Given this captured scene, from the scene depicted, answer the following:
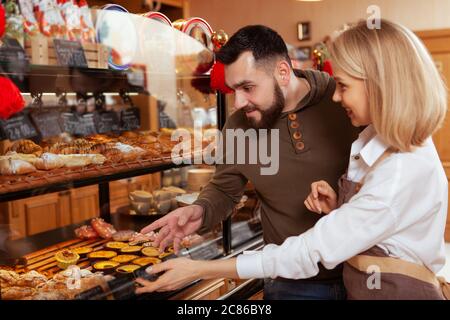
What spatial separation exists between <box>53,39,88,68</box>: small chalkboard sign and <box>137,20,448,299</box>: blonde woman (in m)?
0.97

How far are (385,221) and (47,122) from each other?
1.62m

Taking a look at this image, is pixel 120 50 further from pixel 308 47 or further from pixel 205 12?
pixel 308 47

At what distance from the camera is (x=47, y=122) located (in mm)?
2225

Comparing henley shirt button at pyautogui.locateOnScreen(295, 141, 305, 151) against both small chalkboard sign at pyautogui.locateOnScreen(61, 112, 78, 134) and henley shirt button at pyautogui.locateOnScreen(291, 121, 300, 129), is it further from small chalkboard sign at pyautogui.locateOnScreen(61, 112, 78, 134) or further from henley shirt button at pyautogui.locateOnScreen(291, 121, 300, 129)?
small chalkboard sign at pyautogui.locateOnScreen(61, 112, 78, 134)

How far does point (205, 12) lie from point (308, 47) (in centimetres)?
154

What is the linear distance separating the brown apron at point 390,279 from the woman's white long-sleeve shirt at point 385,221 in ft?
0.08

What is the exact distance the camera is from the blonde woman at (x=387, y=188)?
3.98 ft

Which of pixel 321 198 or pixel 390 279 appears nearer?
pixel 390 279

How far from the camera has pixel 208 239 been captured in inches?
97.4

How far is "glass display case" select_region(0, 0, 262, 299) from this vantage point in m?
1.74

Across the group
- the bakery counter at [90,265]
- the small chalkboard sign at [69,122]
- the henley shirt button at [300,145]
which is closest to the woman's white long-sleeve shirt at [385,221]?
the henley shirt button at [300,145]

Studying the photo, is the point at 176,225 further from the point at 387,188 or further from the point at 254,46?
the point at 387,188

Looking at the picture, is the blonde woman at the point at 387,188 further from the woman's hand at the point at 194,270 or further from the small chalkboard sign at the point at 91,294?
the small chalkboard sign at the point at 91,294

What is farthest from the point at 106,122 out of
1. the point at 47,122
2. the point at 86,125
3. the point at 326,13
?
the point at 326,13
